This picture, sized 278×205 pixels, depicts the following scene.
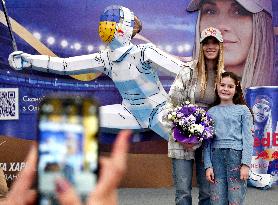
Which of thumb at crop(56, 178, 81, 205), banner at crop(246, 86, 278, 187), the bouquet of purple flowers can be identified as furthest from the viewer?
banner at crop(246, 86, 278, 187)

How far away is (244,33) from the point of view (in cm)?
524

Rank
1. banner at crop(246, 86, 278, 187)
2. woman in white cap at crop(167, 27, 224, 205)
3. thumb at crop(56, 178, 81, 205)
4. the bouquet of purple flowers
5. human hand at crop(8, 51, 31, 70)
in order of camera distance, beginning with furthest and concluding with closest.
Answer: banner at crop(246, 86, 278, 187) < human hand at crop(8, 51, 31, 70) < woman in white cap at crop(167, 27, 224, 205) < the bouquet of purple flowers < thumb at crop(56, 178, 81, 205)

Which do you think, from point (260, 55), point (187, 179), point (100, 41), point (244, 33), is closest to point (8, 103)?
point (100, 41)

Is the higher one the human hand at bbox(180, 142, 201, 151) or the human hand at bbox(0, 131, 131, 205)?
the human hand at bbox(0, 131, 131, 205)

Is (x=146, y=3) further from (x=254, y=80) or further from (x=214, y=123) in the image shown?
(x=214, y=123)

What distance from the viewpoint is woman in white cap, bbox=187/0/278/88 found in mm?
5219

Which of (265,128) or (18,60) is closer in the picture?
(18,60)

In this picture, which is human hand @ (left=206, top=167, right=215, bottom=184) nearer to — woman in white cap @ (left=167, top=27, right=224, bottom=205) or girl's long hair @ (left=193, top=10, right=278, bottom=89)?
woman in white cap @ (left=167, top=27, right=224, bottom=205)

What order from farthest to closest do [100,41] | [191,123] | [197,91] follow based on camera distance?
[100,41] → [197,91] → [191,123]

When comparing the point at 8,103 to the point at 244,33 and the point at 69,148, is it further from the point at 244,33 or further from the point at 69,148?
the point at 69,148

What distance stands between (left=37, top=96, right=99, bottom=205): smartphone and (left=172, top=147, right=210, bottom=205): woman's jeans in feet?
7.70

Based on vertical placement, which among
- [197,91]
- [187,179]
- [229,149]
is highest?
[197,91]

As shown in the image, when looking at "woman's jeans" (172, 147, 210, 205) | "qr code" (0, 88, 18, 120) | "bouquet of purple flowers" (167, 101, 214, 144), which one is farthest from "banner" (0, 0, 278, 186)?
"bouquet of purple flowers" (167, 101, 214, 144)

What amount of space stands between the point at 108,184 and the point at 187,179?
2.41m
